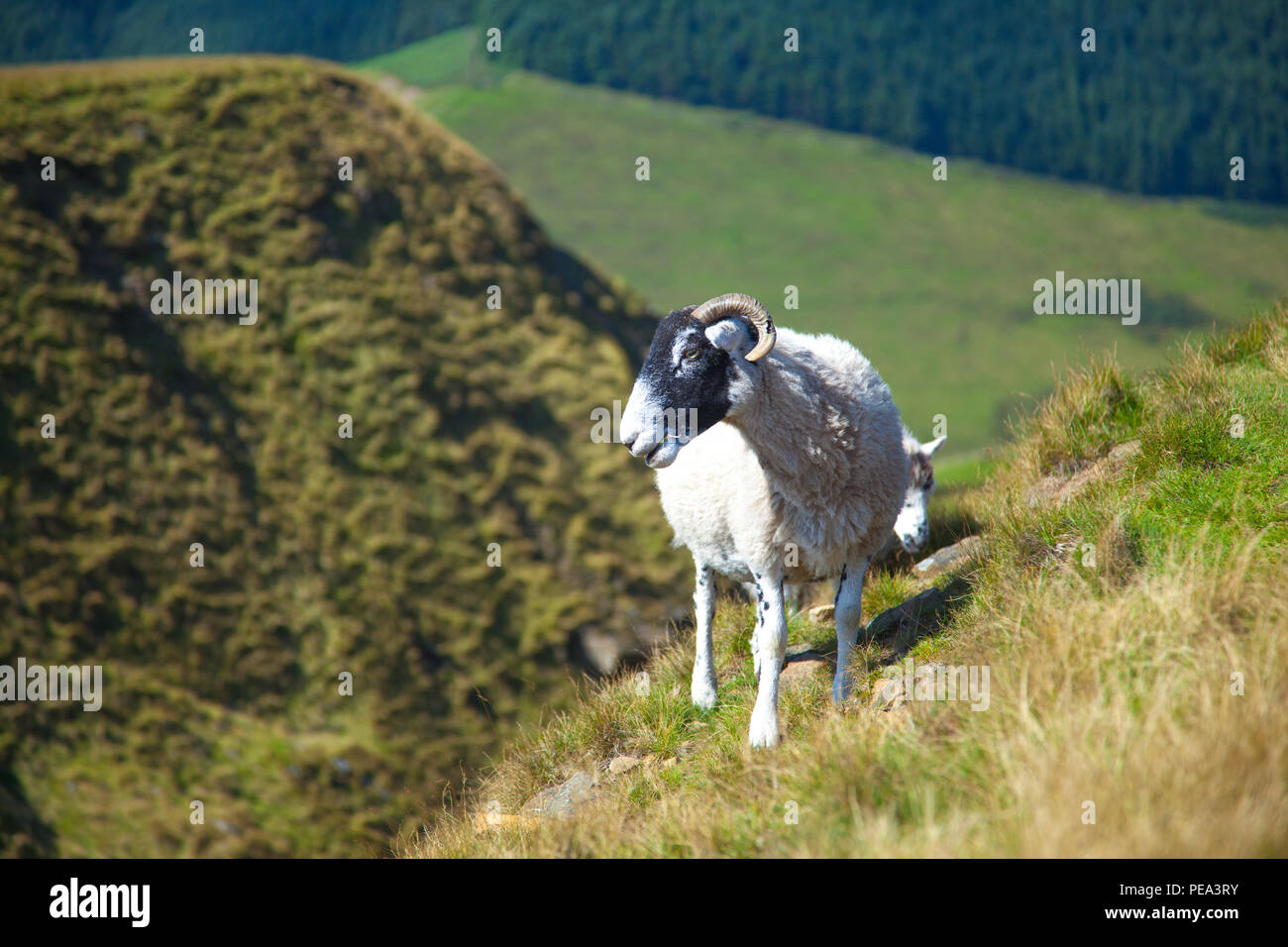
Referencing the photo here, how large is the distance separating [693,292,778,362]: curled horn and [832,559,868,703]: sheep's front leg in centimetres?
195

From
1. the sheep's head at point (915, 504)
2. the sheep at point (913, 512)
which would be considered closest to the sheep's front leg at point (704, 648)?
the sheep at point (913, 512)

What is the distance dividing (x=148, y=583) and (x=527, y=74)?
13613 centimetres

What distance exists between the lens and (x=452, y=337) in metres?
43.6

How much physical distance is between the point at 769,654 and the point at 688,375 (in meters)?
2.11

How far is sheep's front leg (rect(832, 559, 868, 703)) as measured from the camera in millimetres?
7484

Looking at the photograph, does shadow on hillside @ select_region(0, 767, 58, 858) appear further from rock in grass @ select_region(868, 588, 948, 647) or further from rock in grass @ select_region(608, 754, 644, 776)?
rock in grass @ select_region(868, 588, 948, 647)

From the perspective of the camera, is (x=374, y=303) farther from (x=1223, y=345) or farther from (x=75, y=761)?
(x=1223, y=345)

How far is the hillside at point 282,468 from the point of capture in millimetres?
29438

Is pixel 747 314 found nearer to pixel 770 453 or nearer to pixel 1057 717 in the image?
pixel 770 453

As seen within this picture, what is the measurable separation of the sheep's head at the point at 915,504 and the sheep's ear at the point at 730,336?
334 cm

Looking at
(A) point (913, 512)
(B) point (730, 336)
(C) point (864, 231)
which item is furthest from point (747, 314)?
(C) point (864, 231)

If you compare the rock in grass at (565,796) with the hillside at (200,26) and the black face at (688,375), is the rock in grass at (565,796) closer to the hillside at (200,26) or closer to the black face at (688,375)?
the black face at (688,375)

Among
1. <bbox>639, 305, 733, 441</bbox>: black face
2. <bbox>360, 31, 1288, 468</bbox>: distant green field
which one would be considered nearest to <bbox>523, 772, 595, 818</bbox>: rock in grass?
<bbox>639, 305, 733, 441</bbox>: black face

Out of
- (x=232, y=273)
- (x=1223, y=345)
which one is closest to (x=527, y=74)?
(x=232, y=273)
